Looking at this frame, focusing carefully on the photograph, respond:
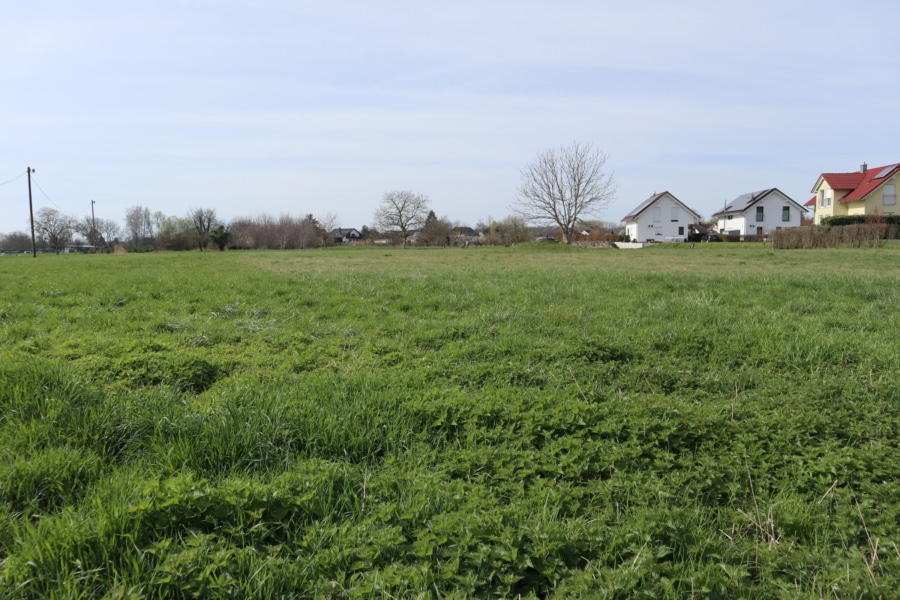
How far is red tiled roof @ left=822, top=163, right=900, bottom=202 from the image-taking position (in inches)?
2116

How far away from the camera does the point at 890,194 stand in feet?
176

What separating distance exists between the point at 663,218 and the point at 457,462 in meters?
74.9

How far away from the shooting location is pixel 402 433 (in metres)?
3.37

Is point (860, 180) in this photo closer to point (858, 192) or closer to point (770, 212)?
point (858, 192)

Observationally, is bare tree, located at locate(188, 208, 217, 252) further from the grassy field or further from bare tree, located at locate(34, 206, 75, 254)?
the grassy field

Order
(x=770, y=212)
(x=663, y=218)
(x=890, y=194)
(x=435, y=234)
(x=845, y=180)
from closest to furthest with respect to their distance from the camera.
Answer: (x=890, y=194), (x=845, y=180), (x=770, y=212), (x=663, y=218), (x=435, y=234)

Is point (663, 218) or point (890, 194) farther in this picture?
point (663, 218)

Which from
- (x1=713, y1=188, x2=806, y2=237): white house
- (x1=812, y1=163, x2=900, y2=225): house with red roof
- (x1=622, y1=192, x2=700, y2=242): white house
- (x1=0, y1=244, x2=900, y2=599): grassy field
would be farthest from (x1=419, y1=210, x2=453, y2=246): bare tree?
(x1=0, y1=244, x2=900, y2=599): grassy field

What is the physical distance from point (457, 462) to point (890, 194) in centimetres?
6846

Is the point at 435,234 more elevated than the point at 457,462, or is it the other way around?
the point at 435,234

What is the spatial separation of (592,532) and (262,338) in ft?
14.3

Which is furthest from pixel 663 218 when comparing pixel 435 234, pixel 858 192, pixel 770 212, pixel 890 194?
pixel 435 234

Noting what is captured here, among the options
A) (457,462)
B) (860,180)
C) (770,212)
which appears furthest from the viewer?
(770,212)

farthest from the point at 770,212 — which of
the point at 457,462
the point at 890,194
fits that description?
the point at 457,462
